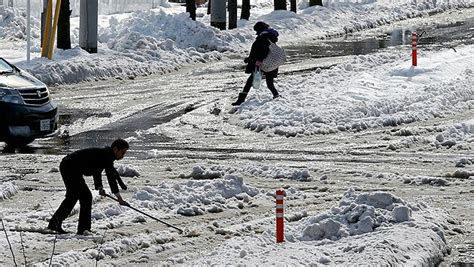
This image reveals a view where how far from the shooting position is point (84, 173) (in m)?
13.2

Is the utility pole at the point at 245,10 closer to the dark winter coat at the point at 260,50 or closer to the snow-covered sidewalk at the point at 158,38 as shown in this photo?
the snow-covered sidewalk at the point at 158,38

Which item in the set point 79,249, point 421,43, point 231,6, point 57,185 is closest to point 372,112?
point 57,185

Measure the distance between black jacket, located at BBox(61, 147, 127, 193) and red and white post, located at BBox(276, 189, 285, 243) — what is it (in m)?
1.82

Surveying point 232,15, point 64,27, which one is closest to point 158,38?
point 64,27

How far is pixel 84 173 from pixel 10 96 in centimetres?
629

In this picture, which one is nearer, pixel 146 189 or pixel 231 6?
pixel 146 189

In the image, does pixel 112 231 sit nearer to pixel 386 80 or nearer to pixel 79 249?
pixel 79 249

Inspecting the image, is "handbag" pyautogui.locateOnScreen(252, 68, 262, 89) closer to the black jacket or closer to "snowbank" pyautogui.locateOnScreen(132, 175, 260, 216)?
"snowbank" pyautogui.locateOnScreen(132, 175, 260, 216)

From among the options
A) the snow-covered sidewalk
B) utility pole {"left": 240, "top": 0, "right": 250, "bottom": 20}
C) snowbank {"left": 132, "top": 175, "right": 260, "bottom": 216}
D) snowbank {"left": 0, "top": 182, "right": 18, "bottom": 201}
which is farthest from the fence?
snowbank {"left": 132, "top": 175, "right": 260, "bottom": 216}

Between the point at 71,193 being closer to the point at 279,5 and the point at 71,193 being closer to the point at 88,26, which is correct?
the point at 88,26

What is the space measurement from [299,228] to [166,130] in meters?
8.54

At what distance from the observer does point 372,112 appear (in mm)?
22953

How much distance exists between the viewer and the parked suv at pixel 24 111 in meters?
18.9

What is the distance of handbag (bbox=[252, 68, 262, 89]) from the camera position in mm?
24406
